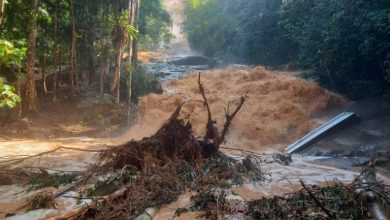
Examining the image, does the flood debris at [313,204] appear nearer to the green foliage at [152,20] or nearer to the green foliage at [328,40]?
the green foliage at [328,40]

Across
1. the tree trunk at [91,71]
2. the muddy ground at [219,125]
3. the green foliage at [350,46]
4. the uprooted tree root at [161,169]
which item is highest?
A: the green foliage at [350,46]

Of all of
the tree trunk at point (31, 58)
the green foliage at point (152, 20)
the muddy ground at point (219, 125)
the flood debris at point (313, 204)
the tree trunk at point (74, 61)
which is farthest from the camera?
the green foliage at point (152, 20)

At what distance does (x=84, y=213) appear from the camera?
5.52 m

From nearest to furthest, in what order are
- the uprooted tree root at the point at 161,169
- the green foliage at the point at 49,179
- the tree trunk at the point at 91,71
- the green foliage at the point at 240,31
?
the uprooted tree root at the point at 161,169, the green foliage at the point at 49,179, the tree trunk at the point at 91,71, the green foliage at the point at 240,31

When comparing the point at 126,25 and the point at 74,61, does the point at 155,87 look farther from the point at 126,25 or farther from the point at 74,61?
the point at 126,25

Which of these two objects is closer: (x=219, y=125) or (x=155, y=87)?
(x=219, y=125)

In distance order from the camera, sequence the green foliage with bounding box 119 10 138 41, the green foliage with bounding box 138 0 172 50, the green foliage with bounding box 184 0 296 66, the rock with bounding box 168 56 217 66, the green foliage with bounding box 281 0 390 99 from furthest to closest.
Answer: the rock with bounding box 168 56 217 66 → the green foliage with bounding box 184 0 296 66 → the green foliage with bounding box 138 0 172 50 → the green foliage with bounding box 119 10 138 41 → the green foliage with bounding box 281 0 390 99

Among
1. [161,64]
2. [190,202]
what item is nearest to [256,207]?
[190,202]

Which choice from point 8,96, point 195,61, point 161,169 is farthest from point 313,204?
point 195,61

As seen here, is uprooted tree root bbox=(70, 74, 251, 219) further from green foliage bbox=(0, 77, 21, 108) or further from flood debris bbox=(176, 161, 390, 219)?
green foliage bbox=(0, 77, 21, 108)

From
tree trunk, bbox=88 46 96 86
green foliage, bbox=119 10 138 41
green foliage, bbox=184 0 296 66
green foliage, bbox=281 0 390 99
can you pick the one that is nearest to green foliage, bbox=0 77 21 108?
green foliage, bbox=119 10 138 41

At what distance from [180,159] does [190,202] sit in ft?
5.50

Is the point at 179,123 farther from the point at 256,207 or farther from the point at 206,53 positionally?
the point at 206,53

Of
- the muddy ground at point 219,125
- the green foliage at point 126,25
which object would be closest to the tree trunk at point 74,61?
the muddy ground at point 219,125
